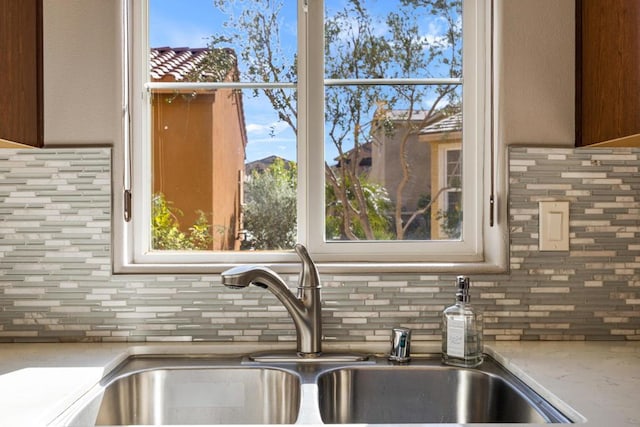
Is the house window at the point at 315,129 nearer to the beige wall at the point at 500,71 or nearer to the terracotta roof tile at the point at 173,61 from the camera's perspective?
the terracotta roof tile at the point at 173,61

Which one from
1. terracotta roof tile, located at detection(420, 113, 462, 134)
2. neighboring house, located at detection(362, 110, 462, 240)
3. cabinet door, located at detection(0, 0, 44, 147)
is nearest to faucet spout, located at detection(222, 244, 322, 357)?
neighboring house, located at detection(362, 110, 462, 240)

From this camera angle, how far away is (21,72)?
1565mm

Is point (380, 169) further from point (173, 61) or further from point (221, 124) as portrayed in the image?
point (173, 61)

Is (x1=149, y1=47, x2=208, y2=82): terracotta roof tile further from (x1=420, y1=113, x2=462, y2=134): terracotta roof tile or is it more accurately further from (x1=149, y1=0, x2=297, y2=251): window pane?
(x1=420, y1=113, x2=462, y2=134): terracotta roof tile

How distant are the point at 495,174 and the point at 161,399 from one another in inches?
41.3

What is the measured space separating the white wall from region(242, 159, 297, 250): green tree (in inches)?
16.5

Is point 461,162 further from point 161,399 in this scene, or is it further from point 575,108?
point 161,399

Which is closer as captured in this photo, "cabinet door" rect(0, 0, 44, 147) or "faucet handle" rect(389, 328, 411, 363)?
"cabinet door" rect(0, 0, 44, 147)

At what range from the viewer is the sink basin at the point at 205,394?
1.47 metres

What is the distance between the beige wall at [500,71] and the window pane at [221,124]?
15cm

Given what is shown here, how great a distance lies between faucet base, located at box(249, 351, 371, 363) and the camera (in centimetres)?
157

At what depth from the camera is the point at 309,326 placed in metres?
1.60

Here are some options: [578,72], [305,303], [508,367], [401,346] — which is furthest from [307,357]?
[578,72]

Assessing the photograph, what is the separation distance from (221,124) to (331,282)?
55 centimetres
